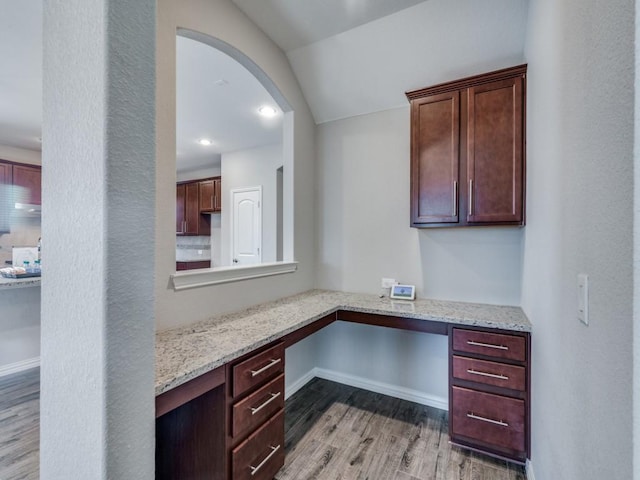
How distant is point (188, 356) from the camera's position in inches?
50.7

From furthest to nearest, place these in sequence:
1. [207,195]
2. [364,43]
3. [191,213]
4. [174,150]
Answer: [191,213]
[207,195]
[364,43]
[174,150]

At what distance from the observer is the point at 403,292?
255cm

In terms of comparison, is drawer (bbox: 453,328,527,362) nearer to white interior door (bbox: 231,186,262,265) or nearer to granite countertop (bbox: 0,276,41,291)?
white interior door (bbox: 231,186,262,265)

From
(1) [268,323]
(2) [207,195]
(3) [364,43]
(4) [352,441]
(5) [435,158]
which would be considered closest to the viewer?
(1) [268,323]

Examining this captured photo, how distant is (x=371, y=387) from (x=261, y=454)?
1.49 meters

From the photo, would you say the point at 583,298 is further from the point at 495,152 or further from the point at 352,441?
the point at 352,441

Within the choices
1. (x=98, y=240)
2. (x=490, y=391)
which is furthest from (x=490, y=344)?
(x=98, y=240)

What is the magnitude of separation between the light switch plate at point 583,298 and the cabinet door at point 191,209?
553 cm

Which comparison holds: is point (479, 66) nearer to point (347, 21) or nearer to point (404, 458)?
point (347, 21)

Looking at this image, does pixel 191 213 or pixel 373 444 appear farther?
pixel 191 213

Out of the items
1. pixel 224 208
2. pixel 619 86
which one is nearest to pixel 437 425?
pixel 619 86

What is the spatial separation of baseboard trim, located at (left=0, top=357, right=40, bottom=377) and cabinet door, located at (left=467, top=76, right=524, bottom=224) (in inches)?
180

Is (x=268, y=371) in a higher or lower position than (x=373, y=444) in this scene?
higher

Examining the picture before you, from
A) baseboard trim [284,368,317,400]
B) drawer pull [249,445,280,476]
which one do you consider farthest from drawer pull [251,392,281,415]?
baseboard trim [284,368,317,400]
